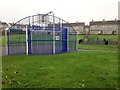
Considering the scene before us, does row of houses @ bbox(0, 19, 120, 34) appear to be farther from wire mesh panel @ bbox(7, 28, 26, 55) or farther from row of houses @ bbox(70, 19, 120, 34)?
wire mesh panel @ bbox(7, 28, 26, 55)

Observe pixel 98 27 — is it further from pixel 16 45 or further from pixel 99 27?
pixel 16 45

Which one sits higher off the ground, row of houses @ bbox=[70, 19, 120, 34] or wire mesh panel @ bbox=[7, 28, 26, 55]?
row of houses @ bbox=[70, 19, 120, 34]

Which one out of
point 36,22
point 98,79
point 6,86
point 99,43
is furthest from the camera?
point 99,43

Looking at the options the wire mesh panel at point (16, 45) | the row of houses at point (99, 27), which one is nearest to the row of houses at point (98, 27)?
the row of houses at point (99, 27)

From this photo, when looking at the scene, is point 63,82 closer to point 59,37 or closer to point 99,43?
point 59,37

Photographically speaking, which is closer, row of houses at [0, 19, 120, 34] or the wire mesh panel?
the wire mesh panel

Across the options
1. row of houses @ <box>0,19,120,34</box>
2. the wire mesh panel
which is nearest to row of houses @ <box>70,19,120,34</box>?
row of houses @ <box>0,19,120,34</box>

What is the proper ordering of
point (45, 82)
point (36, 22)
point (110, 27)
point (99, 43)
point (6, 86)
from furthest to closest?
point (110, 27) < point (99, 43) < point (36, 22) < point (45, 82) < point (6, 86)

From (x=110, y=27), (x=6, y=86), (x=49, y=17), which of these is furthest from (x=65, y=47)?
(x=110, y=27)

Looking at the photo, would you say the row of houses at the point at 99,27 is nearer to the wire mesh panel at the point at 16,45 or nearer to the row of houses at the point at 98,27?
the row of houses at the point at 98,27

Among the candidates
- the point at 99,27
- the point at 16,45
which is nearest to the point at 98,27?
the point at 99,27

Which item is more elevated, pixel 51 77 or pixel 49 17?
pixel 49 17

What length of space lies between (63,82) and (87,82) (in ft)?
3.21

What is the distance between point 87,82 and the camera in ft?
31.4
